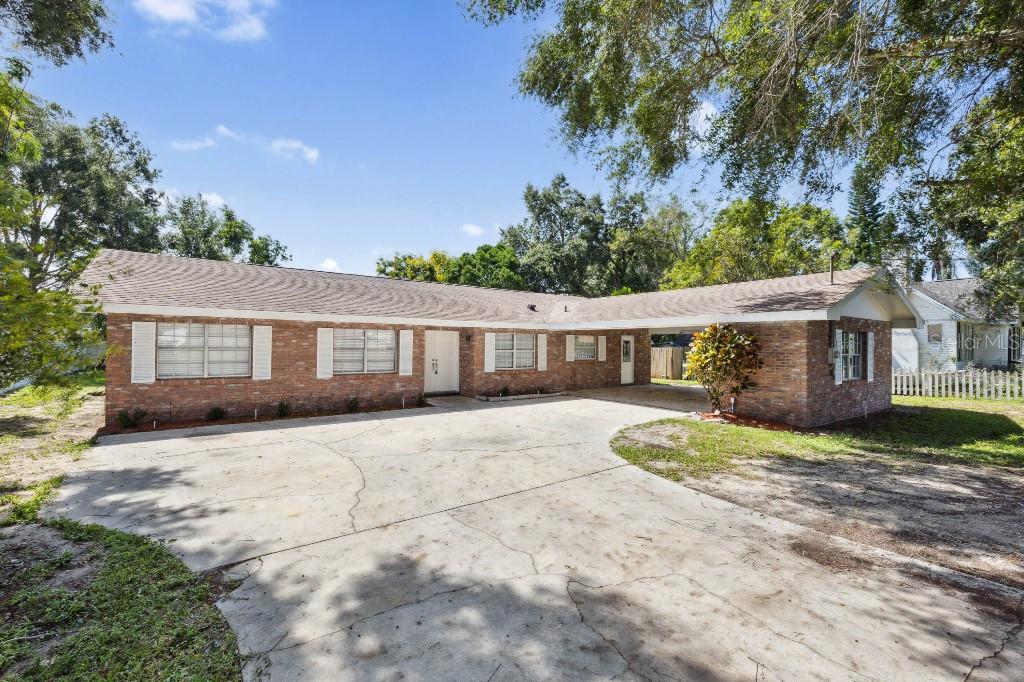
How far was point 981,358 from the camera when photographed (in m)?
23.4

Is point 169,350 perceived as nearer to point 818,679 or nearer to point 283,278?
point 283,278

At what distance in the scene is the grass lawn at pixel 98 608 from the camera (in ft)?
8.80

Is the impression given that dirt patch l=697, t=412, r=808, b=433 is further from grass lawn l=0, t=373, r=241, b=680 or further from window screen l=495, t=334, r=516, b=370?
grass lawn l=0, t=373, r=241, b=680

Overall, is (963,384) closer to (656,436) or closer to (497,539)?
(656,436)

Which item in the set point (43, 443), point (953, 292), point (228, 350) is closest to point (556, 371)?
point (228, 350)

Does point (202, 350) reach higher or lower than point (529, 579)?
higher

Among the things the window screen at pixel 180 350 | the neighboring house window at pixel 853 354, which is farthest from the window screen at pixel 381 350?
the neighboring house window at pixel 853 354

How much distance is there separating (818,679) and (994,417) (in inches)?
581

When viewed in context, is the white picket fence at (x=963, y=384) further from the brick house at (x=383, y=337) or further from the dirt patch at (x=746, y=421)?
the dirt patch at (x=746, y=421)

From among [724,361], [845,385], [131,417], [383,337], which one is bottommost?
[131,417]

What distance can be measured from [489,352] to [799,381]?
911cm

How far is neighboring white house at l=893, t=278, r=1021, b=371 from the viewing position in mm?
21344

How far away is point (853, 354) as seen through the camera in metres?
12.3

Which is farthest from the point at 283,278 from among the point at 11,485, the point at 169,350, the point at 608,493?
the point at 608,493
